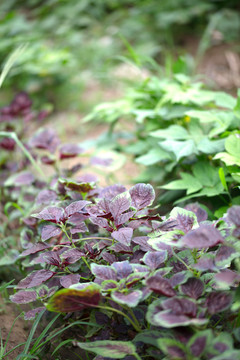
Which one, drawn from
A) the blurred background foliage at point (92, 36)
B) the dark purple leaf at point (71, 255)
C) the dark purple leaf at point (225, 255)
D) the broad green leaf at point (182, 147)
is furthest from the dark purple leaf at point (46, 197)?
the blurred background foliage at point (92, 36)

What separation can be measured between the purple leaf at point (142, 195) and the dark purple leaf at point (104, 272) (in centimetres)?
23

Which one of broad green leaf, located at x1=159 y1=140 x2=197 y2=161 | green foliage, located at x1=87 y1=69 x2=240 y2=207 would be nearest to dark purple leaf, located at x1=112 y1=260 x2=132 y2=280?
green foliage, located at x1=87 y1=69 x2=240 y2=207

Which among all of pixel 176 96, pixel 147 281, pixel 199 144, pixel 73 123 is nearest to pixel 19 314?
pixel 147 281

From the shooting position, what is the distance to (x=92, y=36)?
4340 mm

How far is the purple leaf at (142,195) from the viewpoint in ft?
3.36

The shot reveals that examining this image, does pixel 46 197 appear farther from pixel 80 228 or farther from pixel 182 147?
pixel 182 147

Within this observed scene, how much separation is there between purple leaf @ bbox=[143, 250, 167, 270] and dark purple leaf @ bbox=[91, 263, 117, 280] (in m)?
0.08

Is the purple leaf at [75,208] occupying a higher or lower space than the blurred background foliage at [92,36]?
higher

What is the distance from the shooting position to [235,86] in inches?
120

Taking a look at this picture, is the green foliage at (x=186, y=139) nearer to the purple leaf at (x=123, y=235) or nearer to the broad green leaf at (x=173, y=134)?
the broad green leaf at (x=173, y=134)

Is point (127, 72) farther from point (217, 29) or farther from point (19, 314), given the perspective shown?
point (19, 314)

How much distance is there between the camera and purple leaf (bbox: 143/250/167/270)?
0.85 m

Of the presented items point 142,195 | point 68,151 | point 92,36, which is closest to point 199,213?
point 142,195

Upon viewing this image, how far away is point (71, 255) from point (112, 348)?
0.27 m
